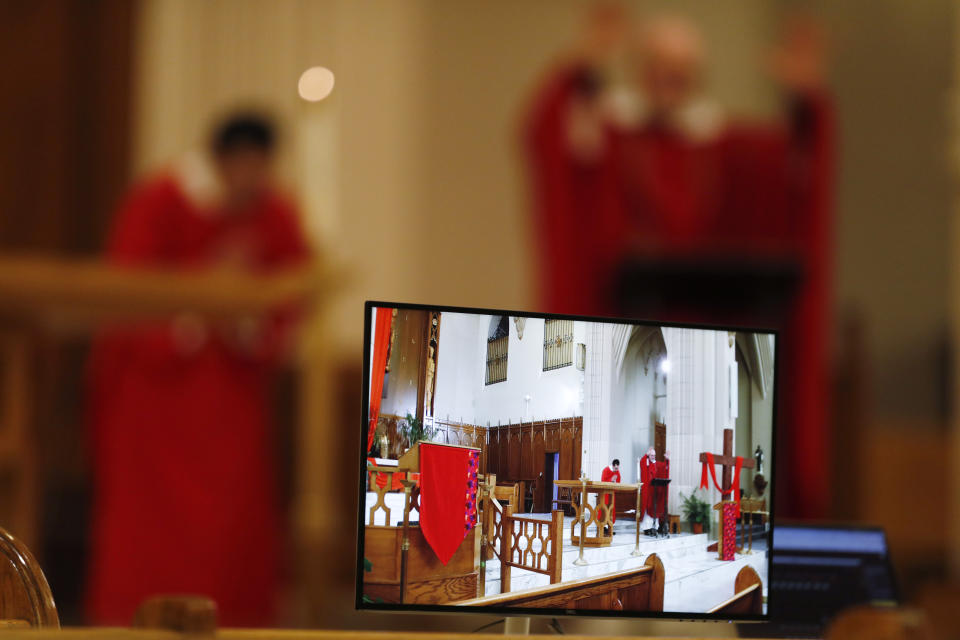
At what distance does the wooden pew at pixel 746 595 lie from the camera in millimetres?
609

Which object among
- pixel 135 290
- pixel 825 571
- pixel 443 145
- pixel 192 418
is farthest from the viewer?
pixel 443 145

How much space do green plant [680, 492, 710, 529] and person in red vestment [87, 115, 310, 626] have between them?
205 centimetres

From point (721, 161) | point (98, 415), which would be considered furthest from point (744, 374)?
point (721, 161)

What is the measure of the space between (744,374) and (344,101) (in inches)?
165

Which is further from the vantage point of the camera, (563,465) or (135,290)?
(135,290)

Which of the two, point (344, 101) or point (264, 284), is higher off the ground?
point (344, 101)

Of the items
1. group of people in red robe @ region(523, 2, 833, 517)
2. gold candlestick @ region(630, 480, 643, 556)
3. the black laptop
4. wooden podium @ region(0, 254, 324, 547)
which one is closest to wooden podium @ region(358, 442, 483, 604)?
gold candlestick @ region(630, 480, 643, 556)

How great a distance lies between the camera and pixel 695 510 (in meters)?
0.62

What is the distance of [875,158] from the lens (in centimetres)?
471

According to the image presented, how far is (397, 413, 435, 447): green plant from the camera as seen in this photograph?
0.57 meters

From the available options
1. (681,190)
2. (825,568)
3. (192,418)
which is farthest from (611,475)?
(681,190)

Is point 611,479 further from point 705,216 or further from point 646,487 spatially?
point 705,216

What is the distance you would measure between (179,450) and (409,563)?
228 cm

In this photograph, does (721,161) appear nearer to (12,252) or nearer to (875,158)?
(875,158)
